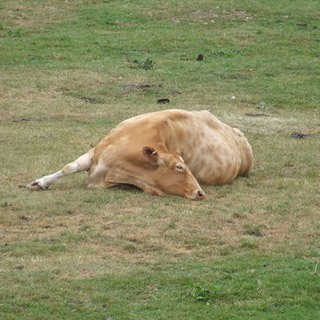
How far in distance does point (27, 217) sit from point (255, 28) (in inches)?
593

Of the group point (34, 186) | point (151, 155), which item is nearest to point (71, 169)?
point (34, 186)

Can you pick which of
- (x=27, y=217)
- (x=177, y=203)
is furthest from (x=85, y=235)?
(x=177, y=203)

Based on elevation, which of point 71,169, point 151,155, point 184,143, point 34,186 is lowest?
point 34,186

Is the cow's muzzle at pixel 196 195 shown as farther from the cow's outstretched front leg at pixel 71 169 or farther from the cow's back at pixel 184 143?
the cow's outstretched front leg at pixel 71 169

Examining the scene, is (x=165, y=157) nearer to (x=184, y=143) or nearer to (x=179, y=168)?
(x=179, y=168)

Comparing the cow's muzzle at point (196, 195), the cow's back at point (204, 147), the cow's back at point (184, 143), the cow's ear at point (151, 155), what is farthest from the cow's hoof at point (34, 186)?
the cow's muzzle at point (196, 195)

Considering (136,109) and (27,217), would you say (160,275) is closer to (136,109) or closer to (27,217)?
(27,217)

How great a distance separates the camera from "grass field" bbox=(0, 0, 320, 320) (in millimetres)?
7781

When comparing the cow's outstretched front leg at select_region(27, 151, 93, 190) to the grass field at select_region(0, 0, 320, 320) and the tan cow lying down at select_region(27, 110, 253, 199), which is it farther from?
the grass field at select_region(0, 0, 320, 320)

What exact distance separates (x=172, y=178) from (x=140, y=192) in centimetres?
37

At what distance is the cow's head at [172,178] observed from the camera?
1080cm

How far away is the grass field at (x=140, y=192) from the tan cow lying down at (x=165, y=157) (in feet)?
0.51

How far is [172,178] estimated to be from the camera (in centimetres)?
1084

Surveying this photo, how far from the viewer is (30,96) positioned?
17484 mm
